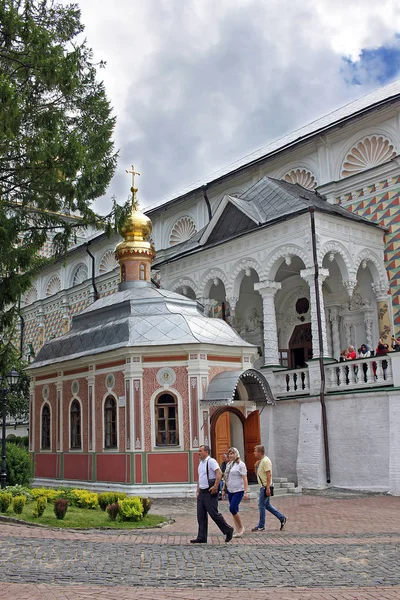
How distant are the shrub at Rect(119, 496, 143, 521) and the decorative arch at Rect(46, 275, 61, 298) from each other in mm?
25580

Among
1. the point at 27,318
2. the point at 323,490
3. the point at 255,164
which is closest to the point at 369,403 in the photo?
the point at 323,490

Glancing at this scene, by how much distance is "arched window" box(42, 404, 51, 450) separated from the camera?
66.0 ft

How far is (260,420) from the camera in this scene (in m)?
18.3

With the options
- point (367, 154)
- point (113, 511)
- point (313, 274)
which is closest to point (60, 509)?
point (113, 511)

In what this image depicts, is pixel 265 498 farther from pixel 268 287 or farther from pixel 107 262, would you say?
pixel 107 262

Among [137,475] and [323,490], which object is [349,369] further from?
[137,475]

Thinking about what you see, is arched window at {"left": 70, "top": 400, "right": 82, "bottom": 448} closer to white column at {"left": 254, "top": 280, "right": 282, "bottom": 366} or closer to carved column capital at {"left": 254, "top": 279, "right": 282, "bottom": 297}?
white column at {"left": 254, "top": 280, "right": 282, "bottom": 366}

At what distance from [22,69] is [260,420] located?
10.9 metres

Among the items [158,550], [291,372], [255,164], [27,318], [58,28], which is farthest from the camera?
[27,318]

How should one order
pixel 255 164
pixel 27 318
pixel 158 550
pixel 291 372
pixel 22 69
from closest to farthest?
pixel 158 550 → pixel 22 69 → pixel 291 372 → pixel 255 164 → pixel 27 318

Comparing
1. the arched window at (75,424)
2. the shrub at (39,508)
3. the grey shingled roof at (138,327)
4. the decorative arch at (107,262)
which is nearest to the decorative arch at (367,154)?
the grey shingled roof at (138,327)

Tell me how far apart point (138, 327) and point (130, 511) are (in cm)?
665

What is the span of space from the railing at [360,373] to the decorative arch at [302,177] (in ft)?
24.3

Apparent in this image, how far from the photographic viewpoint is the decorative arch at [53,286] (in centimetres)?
3619
